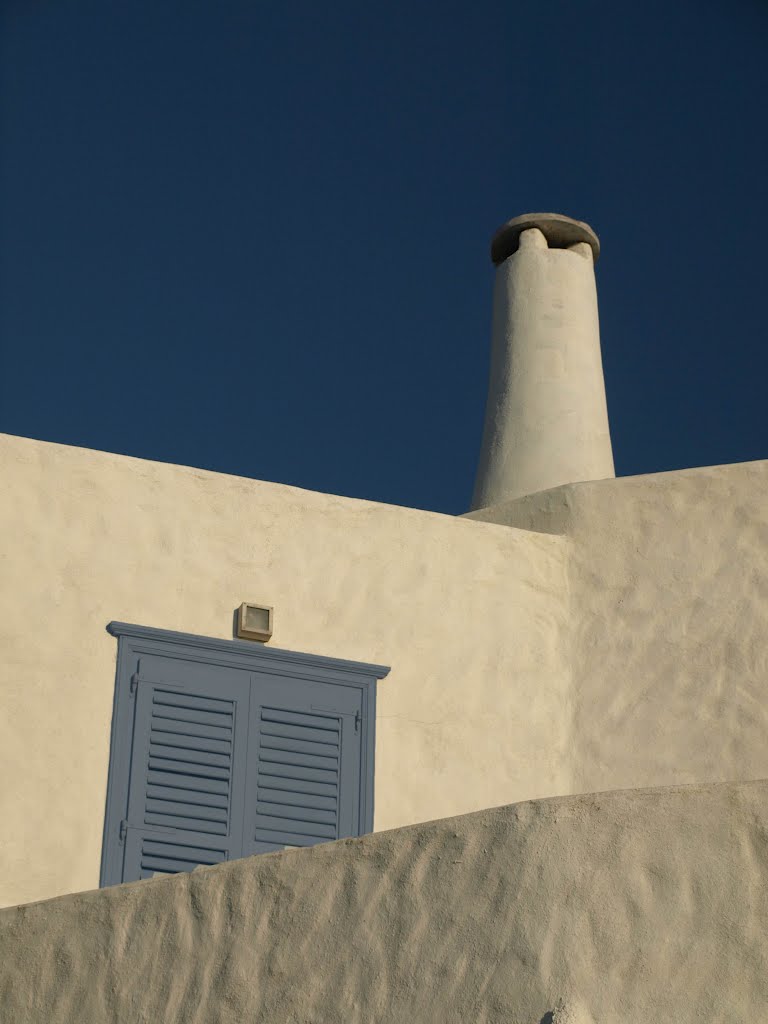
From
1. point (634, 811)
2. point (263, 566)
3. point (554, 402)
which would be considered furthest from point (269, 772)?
point (554, 402)

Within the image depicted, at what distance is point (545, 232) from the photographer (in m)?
16.5

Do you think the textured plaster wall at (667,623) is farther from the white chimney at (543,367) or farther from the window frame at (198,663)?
the white chimney at (543,367)

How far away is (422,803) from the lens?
1105 cm

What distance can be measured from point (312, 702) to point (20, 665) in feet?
6.06

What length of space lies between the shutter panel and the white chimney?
15.5 feet

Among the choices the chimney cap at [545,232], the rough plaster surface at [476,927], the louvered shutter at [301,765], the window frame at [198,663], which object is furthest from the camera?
the chimney cap at [545,232]

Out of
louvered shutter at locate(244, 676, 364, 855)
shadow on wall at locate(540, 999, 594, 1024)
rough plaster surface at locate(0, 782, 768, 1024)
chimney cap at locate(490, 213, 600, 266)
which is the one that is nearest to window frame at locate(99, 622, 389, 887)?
louvered shutter at locate(244, 676, 364, 855)

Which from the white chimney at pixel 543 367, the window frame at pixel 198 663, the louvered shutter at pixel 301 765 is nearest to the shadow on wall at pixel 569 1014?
the window frame at pixel 198 663

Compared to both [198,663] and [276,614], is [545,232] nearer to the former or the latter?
[276,614]

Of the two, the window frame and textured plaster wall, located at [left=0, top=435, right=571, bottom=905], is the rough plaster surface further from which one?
textured plaster wall, located at [left=0, top=435, right=571, bottom=905]

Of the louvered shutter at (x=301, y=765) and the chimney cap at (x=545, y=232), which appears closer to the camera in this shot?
the louvered shutter at (x=301, y=765)

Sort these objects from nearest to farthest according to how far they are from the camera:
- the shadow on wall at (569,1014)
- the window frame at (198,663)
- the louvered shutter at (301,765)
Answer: the shadow on wall at (569,1014) → the window frame at (198,663) → the louvered shutter at (301,765)

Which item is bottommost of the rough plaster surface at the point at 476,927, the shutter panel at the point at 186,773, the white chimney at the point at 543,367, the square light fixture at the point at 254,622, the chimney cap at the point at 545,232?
the rough plaster surface at the point at 476,927

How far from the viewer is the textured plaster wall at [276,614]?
33.7 ft
